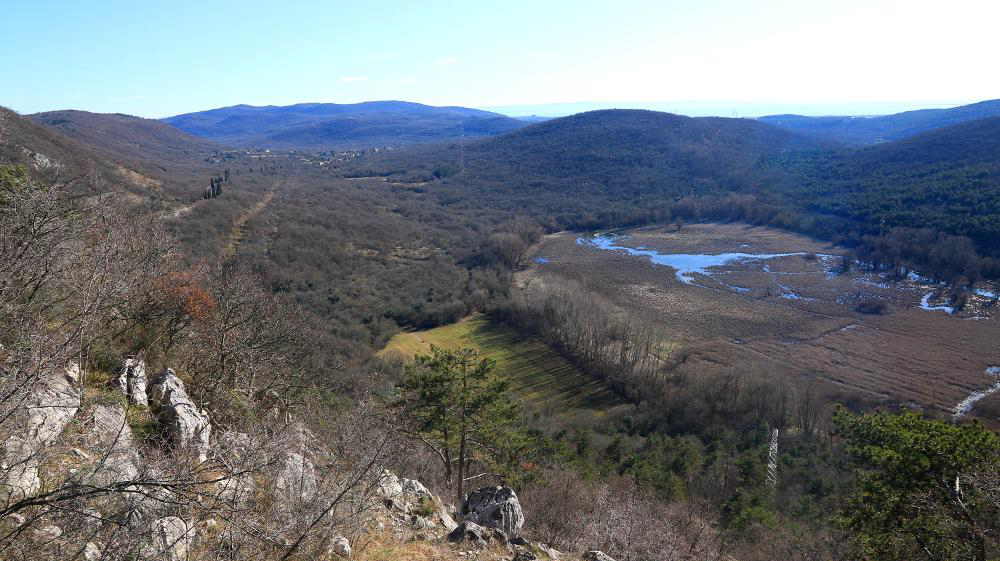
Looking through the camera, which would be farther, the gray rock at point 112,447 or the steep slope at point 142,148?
the steep slope at point 142,148

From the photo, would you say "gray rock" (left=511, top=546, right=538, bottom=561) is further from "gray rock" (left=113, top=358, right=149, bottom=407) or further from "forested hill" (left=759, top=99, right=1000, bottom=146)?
"forested hill" (left=759, top=99, right=1000, bottom=146)

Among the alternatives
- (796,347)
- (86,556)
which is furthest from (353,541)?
(796,347)

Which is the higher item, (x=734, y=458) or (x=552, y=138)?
(x=552, y=138)

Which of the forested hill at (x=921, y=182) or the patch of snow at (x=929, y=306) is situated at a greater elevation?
the forested hill at (x=921, y=182)

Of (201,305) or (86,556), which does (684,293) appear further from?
(86,556)

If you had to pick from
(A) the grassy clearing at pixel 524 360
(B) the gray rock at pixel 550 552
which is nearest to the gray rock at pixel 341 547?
(B) the gray rock at pixel 550 552

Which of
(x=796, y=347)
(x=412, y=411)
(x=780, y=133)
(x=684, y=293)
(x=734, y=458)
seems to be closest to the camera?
(x=412, y=411)

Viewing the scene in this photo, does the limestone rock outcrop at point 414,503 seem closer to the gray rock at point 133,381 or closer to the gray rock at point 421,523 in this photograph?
the gray rock at point 421,523

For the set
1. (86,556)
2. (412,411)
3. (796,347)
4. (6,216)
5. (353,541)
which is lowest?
(796,347)
